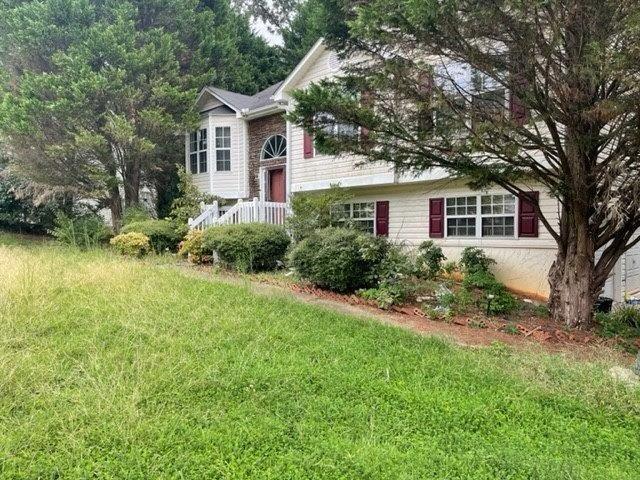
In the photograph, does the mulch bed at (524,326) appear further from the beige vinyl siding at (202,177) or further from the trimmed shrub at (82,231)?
the beige vinyl siding at (202,177)

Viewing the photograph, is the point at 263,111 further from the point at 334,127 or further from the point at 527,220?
the point at 527,220

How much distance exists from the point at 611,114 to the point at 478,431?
150 inches

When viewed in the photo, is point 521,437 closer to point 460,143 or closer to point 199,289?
point 460,143

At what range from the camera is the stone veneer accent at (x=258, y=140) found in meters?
15.1

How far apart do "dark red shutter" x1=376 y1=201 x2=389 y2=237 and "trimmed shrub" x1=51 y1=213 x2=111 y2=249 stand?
26.6 ft

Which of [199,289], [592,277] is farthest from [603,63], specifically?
[199,289]

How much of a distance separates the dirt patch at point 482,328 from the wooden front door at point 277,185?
7742 millimetres

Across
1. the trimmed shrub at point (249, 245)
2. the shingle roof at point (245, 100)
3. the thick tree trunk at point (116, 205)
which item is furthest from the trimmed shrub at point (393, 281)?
the thick tree trunk at point (116, 205)

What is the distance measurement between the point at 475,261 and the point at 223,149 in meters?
10.4

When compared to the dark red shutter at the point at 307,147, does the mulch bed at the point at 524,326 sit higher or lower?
lower

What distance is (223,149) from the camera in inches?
642

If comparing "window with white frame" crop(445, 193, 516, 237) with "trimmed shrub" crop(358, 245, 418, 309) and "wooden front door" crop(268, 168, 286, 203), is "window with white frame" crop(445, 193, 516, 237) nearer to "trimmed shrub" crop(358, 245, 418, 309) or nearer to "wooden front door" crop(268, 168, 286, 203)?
"trimmed shrub" crop(358, 245, 418, 309)

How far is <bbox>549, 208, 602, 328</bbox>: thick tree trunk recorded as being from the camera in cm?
636

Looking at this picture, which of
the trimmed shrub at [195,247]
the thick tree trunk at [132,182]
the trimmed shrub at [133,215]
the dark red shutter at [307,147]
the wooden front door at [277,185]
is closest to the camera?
the trimmed shrub at [195,247]
